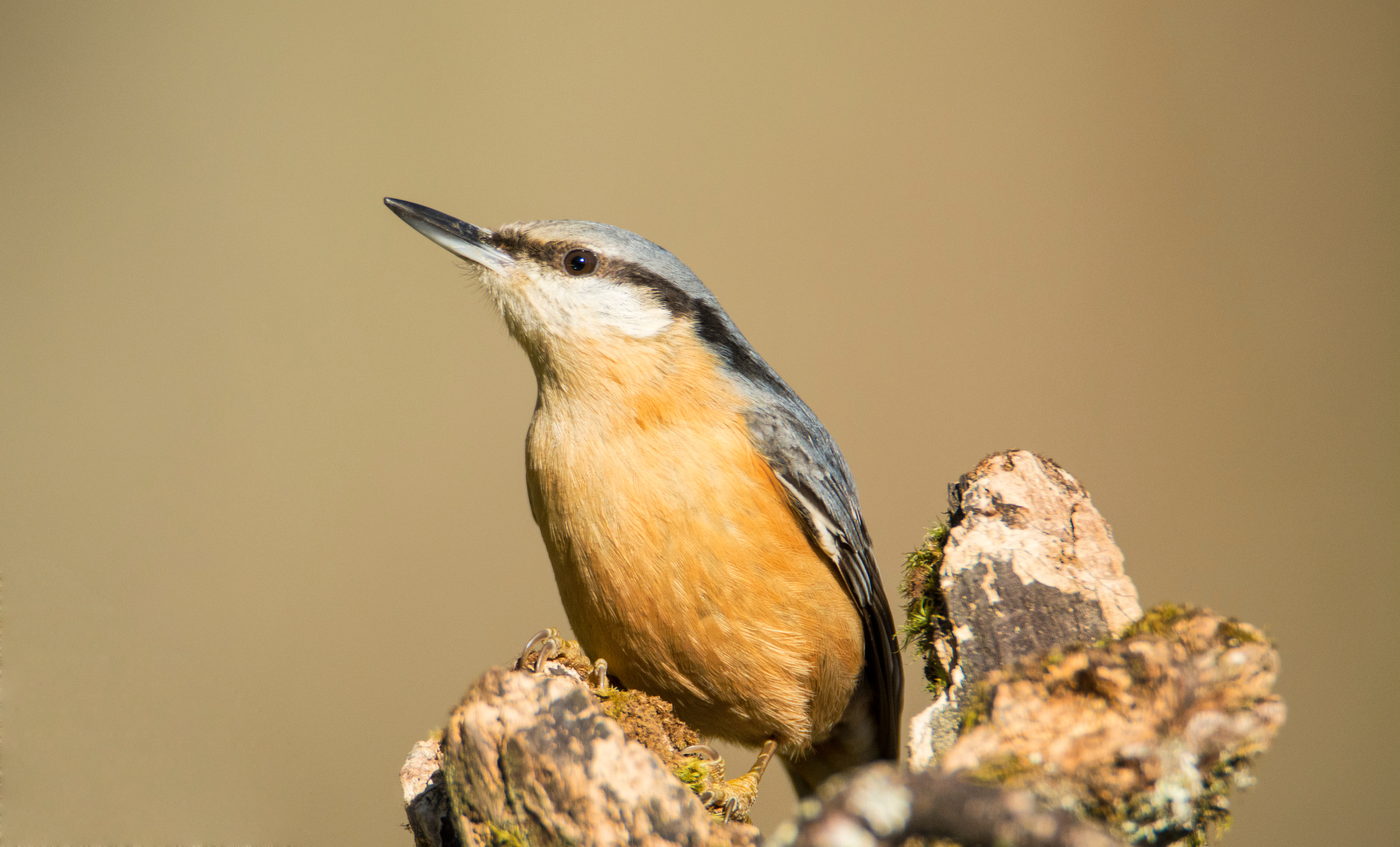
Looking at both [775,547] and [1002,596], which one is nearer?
[1002,596]

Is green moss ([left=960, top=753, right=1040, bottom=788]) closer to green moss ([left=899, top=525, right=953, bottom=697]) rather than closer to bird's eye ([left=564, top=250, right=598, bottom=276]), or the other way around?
green moss ([left=899, top=525, right=953, bottom=697])

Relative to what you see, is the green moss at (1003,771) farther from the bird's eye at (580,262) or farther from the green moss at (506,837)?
the bird's eye at (580,262)

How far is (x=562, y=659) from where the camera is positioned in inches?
83.7

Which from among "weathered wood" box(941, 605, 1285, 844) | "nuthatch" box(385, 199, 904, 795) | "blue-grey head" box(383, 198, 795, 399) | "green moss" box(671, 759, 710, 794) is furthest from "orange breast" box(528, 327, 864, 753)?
"weathered wood" box(941, 605, 1285, 844)

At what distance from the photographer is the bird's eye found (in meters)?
2.25

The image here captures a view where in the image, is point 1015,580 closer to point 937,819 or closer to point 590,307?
point 937,819

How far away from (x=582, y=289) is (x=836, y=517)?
90cm

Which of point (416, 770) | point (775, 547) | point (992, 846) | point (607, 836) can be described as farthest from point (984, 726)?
point (416, 770)

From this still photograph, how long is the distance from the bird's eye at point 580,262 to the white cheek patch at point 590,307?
21 mm

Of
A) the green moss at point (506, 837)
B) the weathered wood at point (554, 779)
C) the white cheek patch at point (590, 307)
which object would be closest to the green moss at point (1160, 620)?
the weathered wood at point (554, 779)

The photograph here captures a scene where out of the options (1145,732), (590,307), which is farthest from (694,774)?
(590,307)

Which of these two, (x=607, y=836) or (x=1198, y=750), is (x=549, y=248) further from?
(x=1198, y=750)

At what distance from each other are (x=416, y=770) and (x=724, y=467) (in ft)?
3.09

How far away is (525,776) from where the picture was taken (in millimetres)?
1243
